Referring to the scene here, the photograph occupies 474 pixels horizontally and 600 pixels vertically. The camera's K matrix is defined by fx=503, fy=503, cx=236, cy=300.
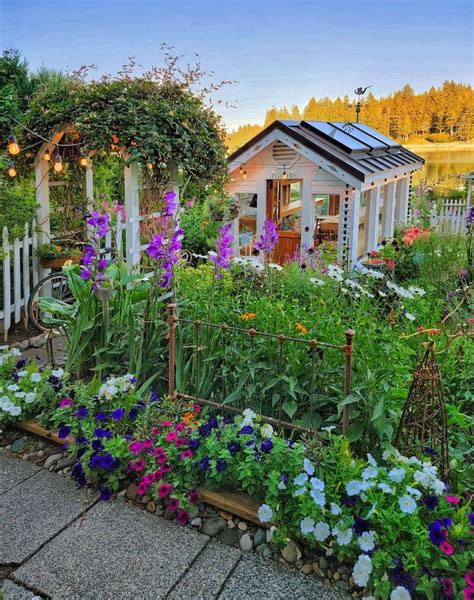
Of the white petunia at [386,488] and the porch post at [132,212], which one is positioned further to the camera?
the porch post at [132,212]

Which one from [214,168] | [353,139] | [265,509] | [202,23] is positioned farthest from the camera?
[202,23]

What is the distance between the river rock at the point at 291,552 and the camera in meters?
2.00

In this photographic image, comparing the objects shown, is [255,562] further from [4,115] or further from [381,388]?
A: [4,115]

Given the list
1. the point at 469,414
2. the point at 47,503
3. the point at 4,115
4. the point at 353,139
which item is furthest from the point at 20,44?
the point at 469,414

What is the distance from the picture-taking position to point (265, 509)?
6.53 feet

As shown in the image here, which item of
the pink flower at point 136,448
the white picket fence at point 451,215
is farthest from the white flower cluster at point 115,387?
the white picket fence at point 451,215

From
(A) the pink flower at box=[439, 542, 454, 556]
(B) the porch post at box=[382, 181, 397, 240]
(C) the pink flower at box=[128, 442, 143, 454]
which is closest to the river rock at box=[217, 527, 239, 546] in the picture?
(C) the pink flower at box=[128, 442, 143, 454]

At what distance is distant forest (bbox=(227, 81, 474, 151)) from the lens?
14.1 m

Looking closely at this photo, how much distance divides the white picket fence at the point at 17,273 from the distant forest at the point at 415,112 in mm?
10604

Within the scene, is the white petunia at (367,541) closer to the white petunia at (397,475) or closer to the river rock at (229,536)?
the white petunia at (397,475)

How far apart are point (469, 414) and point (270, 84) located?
37.3ft

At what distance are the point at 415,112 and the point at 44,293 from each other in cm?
1273

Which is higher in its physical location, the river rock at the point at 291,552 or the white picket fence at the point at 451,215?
the white picket fence at the point at 451,215

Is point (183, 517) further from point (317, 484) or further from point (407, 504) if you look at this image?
point (407, 504)
